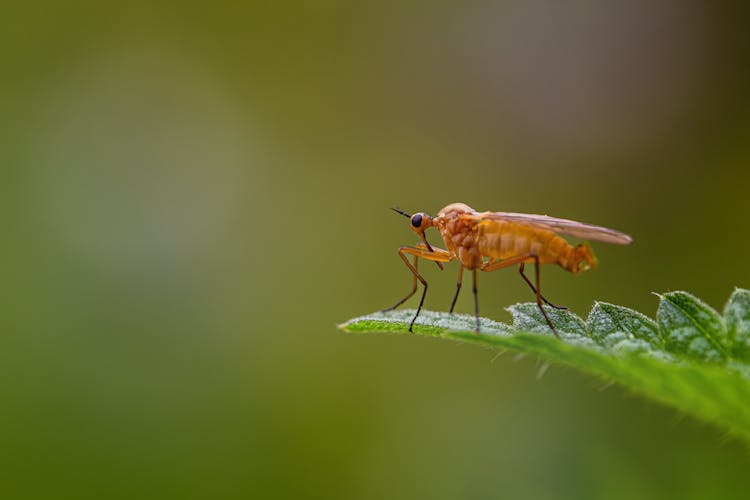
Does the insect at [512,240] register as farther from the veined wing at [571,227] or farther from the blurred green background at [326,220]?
the blurred green background at [326,220]

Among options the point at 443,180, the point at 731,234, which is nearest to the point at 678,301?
the point at 731,234

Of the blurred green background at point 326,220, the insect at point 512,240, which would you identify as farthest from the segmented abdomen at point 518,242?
the blurred green background at point 326,220

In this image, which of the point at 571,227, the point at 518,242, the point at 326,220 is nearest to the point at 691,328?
the point at 571,227

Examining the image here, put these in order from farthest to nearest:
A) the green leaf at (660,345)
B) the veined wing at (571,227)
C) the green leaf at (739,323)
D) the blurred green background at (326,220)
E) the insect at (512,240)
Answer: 1. the blurred green background at (326,220)
2. the insect at (512,240)
3. the veined wing at (571,227)
4. the green leaf at (739,323)
5. the green leaf at (660,345)

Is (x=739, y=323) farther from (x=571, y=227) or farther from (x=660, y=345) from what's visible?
(x=571, y=227)

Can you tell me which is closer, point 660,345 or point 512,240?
point 660,345

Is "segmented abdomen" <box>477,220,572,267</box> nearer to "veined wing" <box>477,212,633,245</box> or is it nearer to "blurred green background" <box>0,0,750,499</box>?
"veined wing" <box>477,212,633,245</box>
